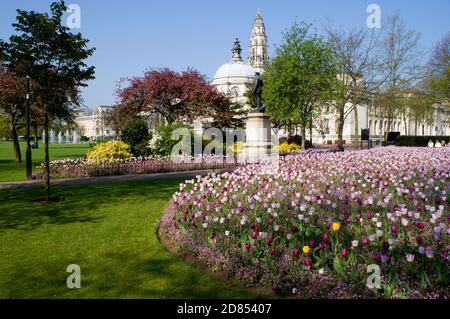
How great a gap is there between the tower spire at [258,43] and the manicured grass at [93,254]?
366ft

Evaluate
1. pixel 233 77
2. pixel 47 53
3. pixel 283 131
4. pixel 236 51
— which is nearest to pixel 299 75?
pixel 47 53

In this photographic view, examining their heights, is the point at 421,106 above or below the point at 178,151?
above

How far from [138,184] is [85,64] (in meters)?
5.04

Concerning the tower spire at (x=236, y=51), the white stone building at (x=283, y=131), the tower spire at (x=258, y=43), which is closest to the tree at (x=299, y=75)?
the white stone building at (x=283, y=131)

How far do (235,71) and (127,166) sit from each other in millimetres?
80566

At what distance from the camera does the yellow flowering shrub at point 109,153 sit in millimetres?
19498

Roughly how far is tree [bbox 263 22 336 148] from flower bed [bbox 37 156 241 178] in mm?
12986

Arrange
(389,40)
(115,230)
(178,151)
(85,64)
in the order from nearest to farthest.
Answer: (115,230)
(85,64)
(178,151)
(389,40)

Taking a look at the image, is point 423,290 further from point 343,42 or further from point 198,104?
point 343,42

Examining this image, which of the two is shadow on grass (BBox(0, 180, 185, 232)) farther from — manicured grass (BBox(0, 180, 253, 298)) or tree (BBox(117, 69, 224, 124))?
tree (BBox(117, 69, 224, 124))

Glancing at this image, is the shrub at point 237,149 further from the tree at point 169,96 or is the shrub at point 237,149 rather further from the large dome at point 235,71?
the large dome at point 235,71

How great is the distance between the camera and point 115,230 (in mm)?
8016

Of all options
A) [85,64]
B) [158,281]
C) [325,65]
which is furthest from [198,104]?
[158,281]
